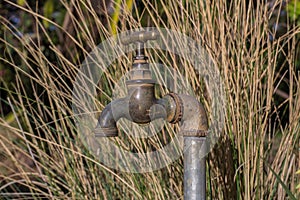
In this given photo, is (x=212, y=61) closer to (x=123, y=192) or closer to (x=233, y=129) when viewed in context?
(x=233, y=129)

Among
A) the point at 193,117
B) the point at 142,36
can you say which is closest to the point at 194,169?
the point at 193,117

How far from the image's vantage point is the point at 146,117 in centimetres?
91

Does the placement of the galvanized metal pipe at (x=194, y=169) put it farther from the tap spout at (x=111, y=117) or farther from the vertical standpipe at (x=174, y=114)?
the tap spout at (x=111, y=117)

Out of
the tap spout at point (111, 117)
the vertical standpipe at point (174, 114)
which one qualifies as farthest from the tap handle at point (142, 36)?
the tap spout at point (111, 117)

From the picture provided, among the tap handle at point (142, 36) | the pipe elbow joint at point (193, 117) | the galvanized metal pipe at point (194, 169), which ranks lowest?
the galvanized metal pipe at point (194, 169)

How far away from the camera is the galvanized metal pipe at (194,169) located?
0.89 meters

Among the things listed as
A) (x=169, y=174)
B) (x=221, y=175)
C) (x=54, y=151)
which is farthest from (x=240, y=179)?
(x=54, y=151)

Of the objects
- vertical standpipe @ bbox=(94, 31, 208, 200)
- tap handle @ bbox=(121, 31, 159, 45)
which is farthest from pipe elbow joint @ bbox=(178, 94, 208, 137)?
tap handle @ bbox=(121, 31, 159, 45)

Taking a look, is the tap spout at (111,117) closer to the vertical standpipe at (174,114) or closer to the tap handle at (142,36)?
the vertical standpipe at (174,114)

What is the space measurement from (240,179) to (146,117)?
0.30 meters

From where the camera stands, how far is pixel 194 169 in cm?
90

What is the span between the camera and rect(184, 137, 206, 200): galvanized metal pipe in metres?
0.89

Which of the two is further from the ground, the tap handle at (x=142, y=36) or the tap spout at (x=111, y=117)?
the tap handle at (x=142, y=36)

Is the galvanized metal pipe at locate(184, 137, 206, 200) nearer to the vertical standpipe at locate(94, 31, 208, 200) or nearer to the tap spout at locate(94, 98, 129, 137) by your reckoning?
the vertical standpipe at locate(94, 31, 208, 200)
